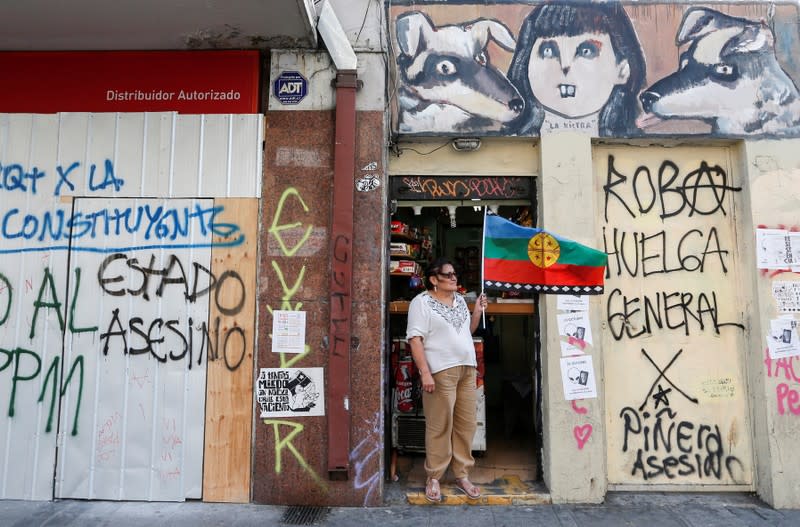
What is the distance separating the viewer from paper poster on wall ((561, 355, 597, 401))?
476 centimetres

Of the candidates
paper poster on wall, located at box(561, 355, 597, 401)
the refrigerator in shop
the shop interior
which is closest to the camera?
paper poster on wall, located at box(561, 355, 597, 401)

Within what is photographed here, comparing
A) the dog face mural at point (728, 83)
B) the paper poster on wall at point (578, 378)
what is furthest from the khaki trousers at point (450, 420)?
the dog face mural at point (728, 83)

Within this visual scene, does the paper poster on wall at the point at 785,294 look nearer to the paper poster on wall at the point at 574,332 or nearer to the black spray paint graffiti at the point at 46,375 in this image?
the paper poster on wall at the point at 574,332

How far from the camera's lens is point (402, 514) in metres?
4.40

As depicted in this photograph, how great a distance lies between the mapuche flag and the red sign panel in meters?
2.64

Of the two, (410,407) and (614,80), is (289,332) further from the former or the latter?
(614,80)

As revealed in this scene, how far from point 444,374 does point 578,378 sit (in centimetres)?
127

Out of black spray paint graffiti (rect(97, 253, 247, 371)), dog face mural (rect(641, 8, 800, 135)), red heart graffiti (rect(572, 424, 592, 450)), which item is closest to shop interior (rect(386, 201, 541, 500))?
red heart graffiti (rect(572, 424, 592, 450))

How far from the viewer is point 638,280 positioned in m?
5.09

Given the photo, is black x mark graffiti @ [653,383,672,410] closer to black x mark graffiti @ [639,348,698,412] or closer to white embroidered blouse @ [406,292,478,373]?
black x mark graffiti @ [639,348,698,412]

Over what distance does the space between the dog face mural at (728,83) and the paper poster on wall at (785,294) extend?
1465 mm

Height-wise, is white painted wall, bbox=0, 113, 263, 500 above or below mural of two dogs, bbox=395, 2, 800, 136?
below

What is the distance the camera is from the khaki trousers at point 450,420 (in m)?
4.56

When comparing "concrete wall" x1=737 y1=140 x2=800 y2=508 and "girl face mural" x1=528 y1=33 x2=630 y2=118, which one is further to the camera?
"girl face mural" x1=528 y1=33 x2=630 y2=118
